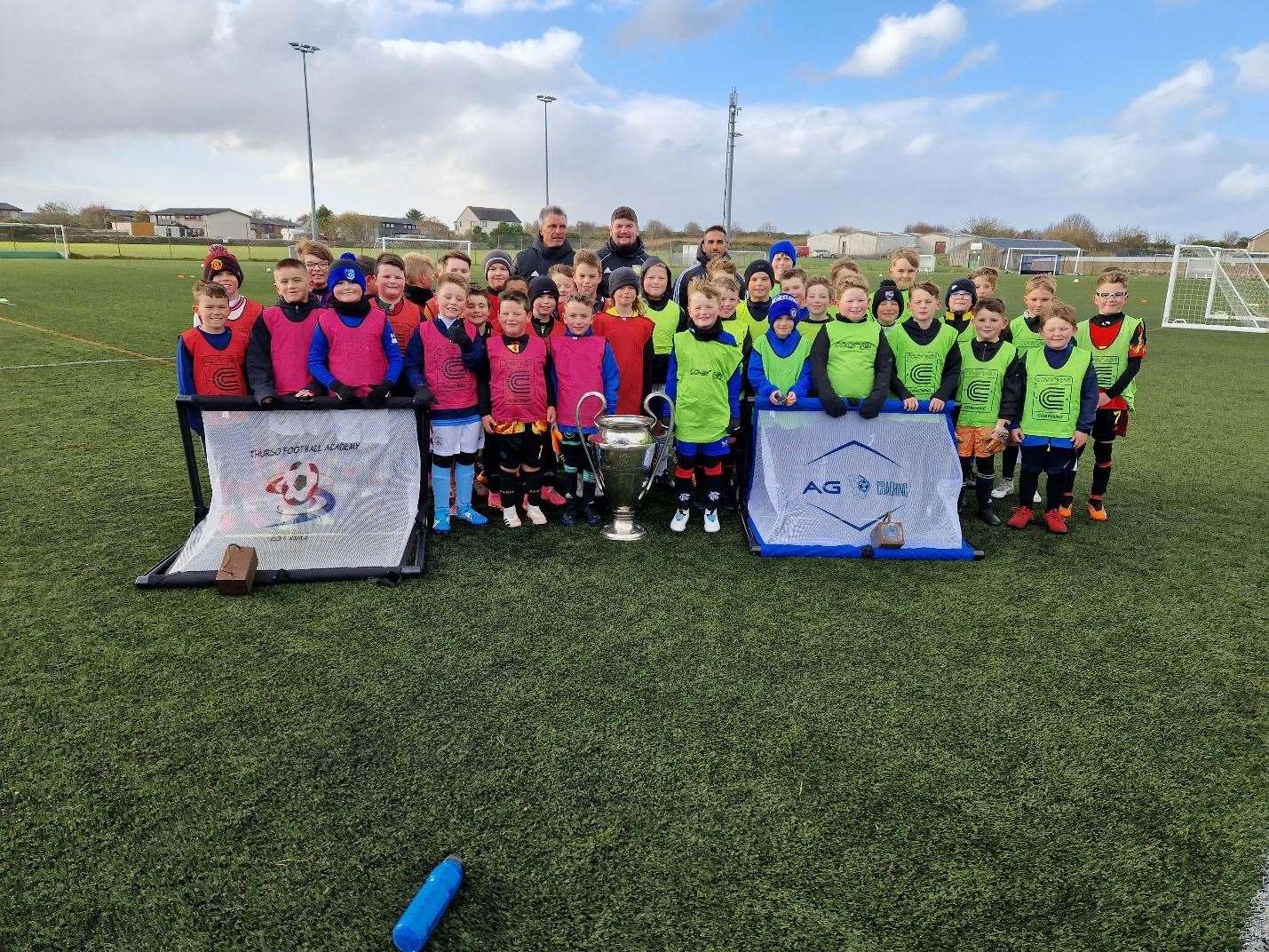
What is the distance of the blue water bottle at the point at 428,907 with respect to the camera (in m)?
1.97

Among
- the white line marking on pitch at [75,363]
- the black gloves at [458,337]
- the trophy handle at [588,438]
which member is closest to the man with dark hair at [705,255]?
the trophy handle at [588,438]

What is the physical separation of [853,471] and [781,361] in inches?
33.2

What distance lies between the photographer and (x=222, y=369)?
4.68 meters

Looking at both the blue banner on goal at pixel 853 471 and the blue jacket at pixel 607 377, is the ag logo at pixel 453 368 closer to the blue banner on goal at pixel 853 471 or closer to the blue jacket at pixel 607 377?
the blue jacket at pixel 607 377

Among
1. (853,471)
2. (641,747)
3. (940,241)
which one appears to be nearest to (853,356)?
(853,471)

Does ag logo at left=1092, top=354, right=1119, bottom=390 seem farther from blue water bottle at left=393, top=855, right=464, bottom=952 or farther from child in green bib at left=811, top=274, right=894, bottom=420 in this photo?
blue water bottle at left=393, top=855, right=464, bottom=952

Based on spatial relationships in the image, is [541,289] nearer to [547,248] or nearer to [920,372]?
[547,248]

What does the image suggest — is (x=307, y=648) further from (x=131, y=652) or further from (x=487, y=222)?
(x=487, y=222)

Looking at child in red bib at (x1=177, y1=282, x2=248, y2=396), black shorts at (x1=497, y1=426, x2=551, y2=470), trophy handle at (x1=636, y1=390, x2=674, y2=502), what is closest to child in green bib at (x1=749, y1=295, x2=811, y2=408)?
trophy handle at (x1=636, y1=390, x2=674, y2=502)

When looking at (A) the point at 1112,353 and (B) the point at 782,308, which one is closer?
(B) the point at 782,308

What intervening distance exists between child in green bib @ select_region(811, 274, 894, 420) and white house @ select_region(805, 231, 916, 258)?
72.8 m

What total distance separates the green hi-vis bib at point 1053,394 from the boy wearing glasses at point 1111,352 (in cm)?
27

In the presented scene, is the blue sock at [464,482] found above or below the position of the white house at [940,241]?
below

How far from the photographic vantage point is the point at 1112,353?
17.1 ft
